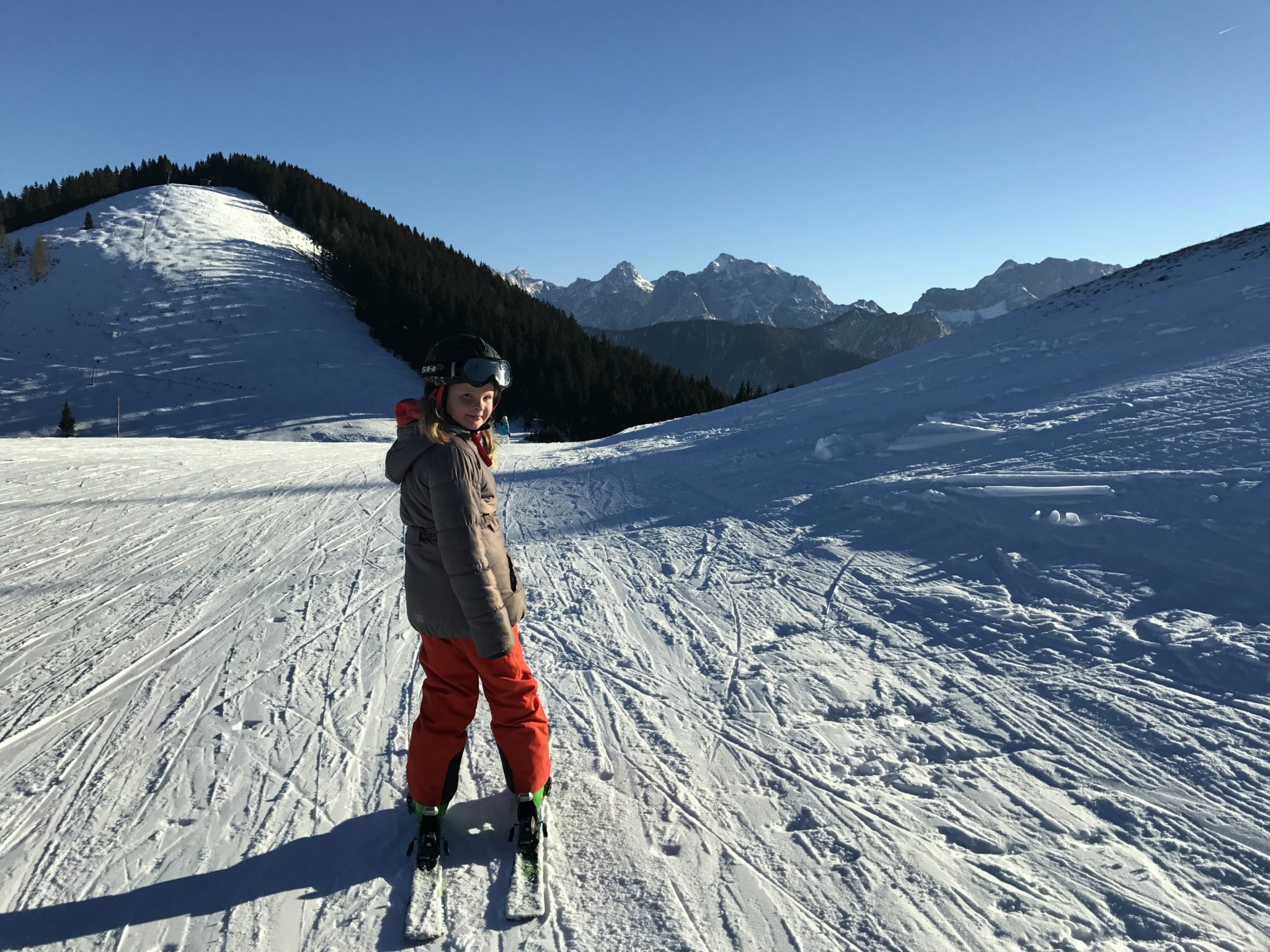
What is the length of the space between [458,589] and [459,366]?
800 mm

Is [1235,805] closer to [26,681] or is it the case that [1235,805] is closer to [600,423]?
[26,681]

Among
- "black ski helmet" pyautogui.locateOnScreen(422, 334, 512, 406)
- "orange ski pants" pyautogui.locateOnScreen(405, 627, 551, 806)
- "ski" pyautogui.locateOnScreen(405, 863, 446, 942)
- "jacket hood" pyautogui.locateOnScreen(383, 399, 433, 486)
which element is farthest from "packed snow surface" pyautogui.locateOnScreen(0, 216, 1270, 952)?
"black ski helmet" pyautogui.locateOnScreen(422, 334, 512, 406)

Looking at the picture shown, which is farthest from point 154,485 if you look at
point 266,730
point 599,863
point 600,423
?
point 600,423

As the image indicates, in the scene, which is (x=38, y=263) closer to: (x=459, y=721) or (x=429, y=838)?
(x=459, y=721)

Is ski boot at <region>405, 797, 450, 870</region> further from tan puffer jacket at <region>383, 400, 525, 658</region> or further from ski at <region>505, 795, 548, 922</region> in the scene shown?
tan puffer jacket at <region>383, 400, 525, 658</region>

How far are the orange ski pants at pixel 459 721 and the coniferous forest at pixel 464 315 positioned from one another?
39.7 m

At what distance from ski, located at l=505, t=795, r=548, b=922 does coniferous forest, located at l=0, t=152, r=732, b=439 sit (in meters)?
39.8

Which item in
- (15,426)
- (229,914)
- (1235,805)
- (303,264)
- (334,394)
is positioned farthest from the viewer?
(303,264)

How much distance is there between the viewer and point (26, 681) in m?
4.13

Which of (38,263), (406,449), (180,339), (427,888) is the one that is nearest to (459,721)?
(427,888)

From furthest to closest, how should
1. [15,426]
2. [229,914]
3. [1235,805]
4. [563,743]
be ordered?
1. [15,426]
2. [563,743]
3. [1235,805]
4. [229,914]

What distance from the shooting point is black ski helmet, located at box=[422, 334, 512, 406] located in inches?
95.7

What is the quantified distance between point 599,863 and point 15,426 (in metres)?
41.7

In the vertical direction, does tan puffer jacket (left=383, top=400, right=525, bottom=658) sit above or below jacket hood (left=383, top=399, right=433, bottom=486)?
below
